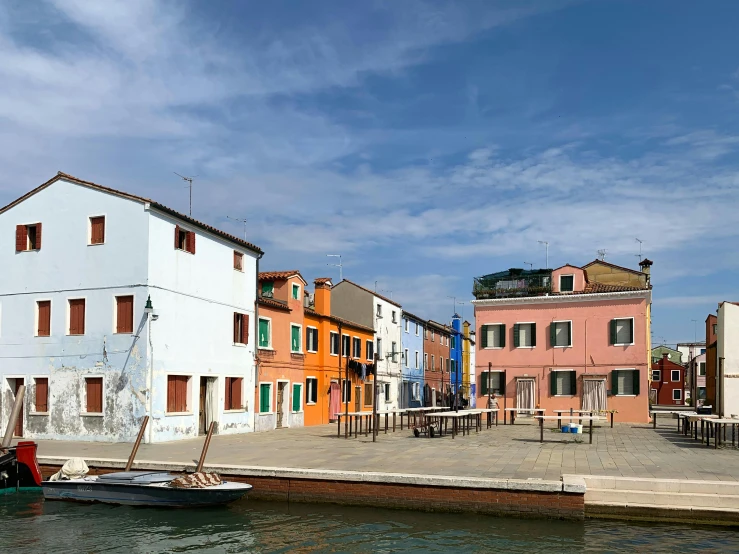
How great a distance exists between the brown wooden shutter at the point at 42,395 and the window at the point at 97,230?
5.13m

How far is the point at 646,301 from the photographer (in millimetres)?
36969

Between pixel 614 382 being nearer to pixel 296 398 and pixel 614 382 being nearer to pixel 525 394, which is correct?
pixel 525 394

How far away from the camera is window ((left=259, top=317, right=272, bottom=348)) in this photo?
31.0 metres

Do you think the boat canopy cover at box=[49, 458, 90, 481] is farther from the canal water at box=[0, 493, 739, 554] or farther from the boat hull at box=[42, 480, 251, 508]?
the canal water at box=[0, 493, 739, 554]

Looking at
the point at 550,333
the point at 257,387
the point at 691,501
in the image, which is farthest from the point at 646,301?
the point at 691,501

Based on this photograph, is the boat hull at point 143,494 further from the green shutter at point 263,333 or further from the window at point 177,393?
the green shutter at point 263,333

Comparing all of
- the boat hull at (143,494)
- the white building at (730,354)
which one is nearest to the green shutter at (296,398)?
the boat hull at (143,494)

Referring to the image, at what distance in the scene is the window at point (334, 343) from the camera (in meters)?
38.2

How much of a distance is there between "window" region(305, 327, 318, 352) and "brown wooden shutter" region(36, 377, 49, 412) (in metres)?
12.9

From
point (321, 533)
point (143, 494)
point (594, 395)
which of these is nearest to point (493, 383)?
point (594, 395)

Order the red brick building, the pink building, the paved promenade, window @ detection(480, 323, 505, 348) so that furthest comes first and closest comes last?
the red brick building, window @ detection(480, 323, 505, 348), the pink building, the paved promenade

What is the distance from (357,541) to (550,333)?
2768 cm

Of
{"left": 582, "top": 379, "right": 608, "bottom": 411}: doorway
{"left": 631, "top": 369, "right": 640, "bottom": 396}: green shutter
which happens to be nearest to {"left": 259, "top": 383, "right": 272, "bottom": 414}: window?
{"left": 582, "top": 379, "right": 608, "bottom": 411}: doorway

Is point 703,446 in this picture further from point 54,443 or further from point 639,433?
point 54,443
